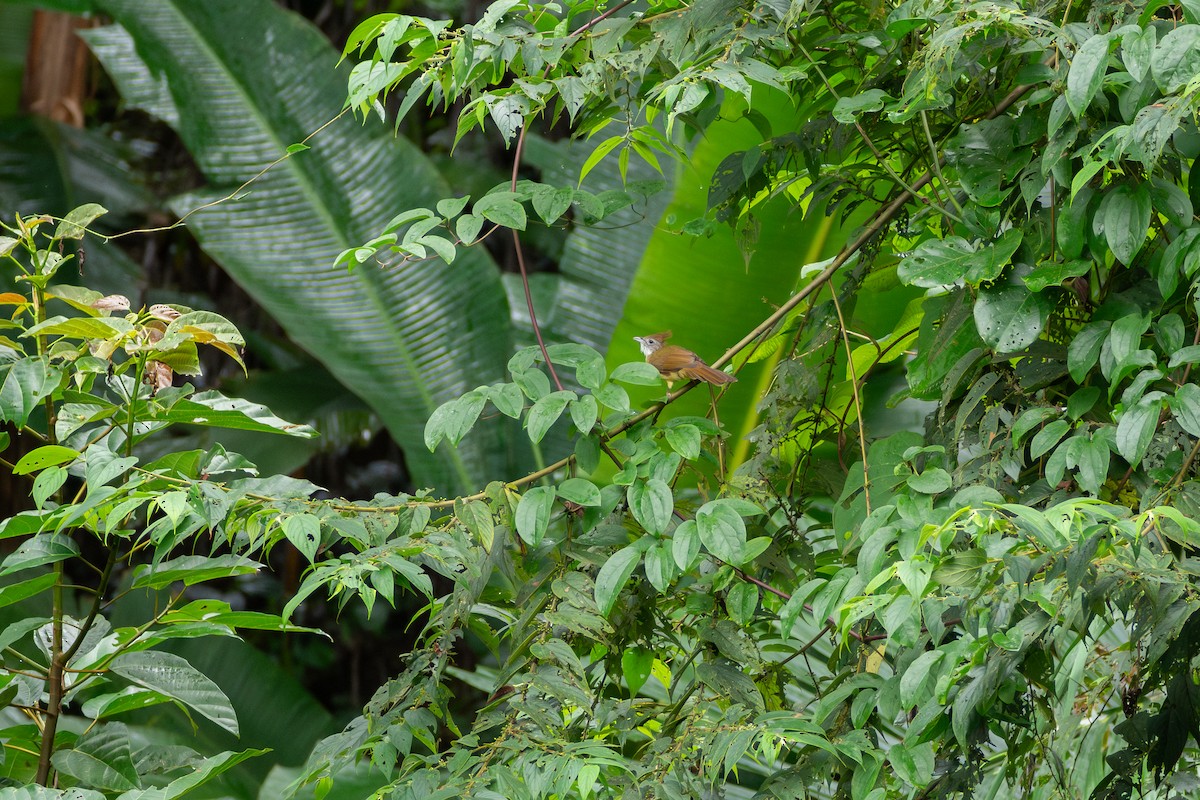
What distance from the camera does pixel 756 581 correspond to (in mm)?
961

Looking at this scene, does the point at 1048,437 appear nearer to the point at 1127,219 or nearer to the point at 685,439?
the point at 1127,219

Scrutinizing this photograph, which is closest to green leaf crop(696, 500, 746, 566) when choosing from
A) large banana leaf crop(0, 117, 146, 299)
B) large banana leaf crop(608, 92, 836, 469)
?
large banana leaf crop(608, 92, 836, 469)

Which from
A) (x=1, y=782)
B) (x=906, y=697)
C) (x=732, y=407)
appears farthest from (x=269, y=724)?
(x=906, y=697)

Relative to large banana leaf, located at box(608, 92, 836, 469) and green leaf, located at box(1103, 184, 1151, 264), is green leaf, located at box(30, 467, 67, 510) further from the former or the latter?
large banana leaf, located at box(608, 92, 836, 469)

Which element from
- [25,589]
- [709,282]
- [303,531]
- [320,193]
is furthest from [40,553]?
[320,193]

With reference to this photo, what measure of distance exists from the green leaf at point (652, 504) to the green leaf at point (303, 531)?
0.83 feet

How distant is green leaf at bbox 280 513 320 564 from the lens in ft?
2.85

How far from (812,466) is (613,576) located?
1.21ft

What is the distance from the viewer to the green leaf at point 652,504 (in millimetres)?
881

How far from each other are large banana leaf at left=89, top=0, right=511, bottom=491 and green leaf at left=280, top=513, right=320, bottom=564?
78.9 inches

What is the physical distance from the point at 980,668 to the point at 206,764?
67 cm

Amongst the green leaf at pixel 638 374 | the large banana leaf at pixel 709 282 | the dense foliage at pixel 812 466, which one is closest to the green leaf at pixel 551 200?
the dense foliage at pixel 812 466

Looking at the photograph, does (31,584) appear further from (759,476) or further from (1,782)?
(759,476)

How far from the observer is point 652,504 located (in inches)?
35.2
